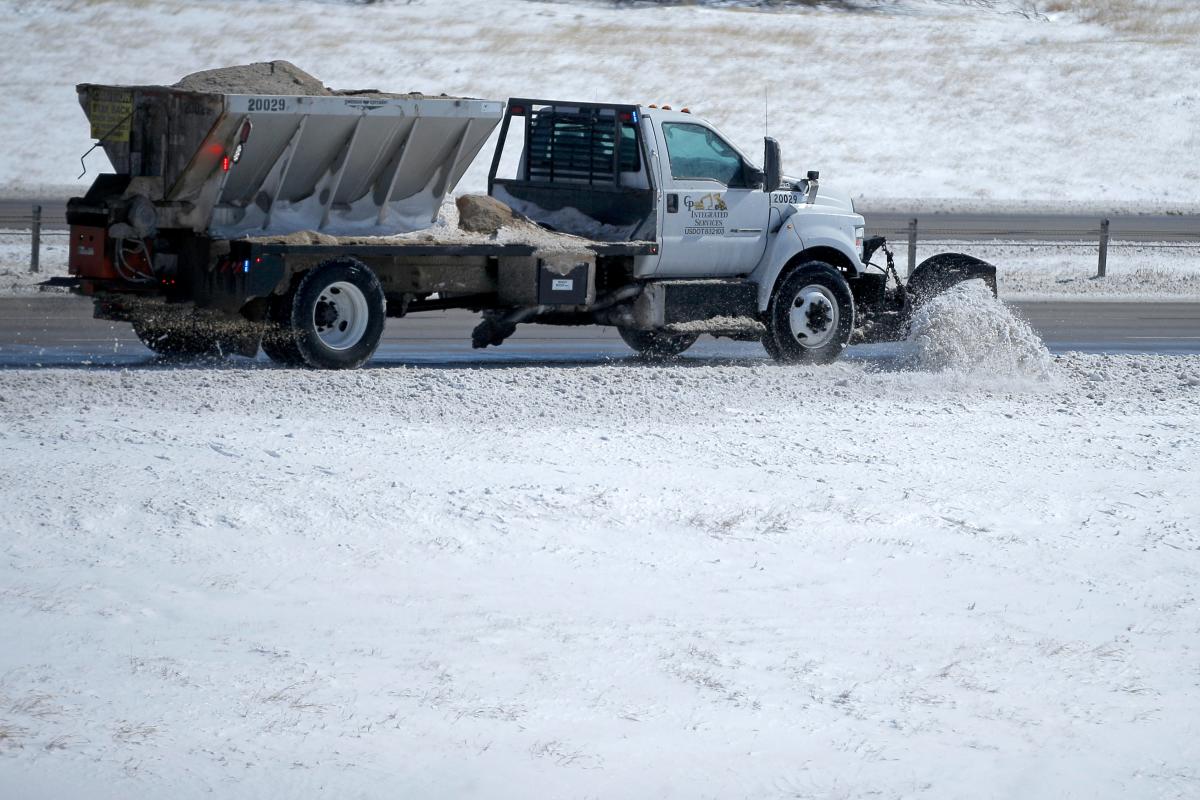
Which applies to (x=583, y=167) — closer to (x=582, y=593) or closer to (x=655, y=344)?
(x=655, y=344)

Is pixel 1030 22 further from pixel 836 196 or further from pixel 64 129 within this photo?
pixel 836 196

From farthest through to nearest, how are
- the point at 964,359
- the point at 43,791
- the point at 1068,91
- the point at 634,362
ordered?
the point at 1068,91, the point at 634,362, the point at 964,359, the point at 43,791

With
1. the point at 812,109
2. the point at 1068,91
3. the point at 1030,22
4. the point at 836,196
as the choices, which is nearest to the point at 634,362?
the point at 836,196

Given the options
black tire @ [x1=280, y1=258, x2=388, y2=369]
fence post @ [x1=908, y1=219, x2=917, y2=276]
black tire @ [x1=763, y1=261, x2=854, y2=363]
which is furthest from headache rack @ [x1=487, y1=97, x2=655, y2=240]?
fence post @ [x1=908, y1=219, x2=917, y2=276]

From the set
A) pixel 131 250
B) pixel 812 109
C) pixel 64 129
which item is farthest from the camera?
pixel 812 109

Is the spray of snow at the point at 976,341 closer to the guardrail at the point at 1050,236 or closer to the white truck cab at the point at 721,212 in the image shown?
the white truck cab at the point at 721,212

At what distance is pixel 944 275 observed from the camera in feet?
49.2

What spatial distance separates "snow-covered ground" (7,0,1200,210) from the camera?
51688 millimetres

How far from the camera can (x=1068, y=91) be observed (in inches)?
2410

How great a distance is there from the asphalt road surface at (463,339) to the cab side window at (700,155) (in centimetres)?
200

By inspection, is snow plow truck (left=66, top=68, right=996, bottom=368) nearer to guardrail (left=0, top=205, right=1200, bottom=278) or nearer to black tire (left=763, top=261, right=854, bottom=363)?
black tire (left=763, top=261, right=854, bottom=363)

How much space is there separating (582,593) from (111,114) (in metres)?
6.91

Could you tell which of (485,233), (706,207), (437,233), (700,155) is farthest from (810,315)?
(437,233)

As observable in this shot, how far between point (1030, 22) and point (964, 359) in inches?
2444
